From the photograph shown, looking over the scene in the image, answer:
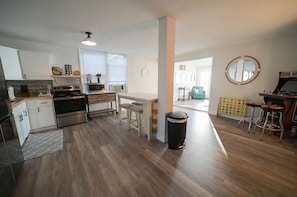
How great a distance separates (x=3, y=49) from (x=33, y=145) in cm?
226

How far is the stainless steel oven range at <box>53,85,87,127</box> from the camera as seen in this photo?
11.0 ft

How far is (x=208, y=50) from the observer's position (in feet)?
14.5

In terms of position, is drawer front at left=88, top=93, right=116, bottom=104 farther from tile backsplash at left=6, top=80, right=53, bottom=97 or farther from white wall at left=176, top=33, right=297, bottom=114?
white wall at left=176, top=33, right=297, bottom=114

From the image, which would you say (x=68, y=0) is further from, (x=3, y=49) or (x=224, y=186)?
(x=224, y=186)

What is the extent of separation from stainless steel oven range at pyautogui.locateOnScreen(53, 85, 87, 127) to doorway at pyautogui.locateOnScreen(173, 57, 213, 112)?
18.0 feet

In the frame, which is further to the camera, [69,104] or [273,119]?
[69,104]

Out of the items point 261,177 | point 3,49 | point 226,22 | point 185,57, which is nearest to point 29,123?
point 3,49

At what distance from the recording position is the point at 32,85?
136 inches

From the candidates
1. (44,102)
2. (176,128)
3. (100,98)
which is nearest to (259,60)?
(176,128)

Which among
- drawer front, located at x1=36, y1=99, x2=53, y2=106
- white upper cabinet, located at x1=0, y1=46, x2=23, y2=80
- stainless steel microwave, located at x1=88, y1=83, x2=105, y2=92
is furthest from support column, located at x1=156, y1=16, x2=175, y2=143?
white upper cabinet, located at x1=0, y1=46, x2=23, y2=80

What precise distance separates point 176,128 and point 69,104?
3181 millimetres

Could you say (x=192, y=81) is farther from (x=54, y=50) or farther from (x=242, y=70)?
(x=54, y=50)

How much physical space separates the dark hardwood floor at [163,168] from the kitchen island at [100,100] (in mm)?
1414

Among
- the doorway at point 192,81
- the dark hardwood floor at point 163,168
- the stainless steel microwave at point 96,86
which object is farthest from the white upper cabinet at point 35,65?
the doorway at point 192,81
